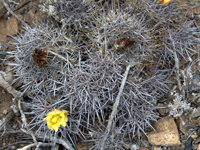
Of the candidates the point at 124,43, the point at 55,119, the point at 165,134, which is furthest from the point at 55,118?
the point at 165,134

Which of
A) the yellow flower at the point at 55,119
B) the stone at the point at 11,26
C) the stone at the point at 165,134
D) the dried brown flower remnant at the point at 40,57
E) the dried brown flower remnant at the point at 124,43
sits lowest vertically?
the stone at the point at 165,134

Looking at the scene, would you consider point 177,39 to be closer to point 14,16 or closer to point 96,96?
point 96,96

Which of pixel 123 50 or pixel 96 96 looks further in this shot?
pixel 123 50

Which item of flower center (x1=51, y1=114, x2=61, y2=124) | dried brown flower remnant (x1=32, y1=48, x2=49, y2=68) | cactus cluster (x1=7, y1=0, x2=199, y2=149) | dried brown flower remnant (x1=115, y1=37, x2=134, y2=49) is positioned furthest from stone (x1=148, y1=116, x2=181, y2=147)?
dried brown flower remnant (x1=32, y1=48, x2=49, y2=68)

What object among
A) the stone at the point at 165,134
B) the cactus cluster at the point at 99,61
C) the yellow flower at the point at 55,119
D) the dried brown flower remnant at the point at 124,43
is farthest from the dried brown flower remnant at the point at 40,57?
the stone at the point at 165,134

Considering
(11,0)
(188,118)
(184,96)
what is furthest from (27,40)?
(188,118)

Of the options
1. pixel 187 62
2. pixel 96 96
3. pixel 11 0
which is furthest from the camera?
pixel 11 0

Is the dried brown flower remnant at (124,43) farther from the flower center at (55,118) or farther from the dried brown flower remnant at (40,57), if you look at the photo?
the flower center at (55,118)
